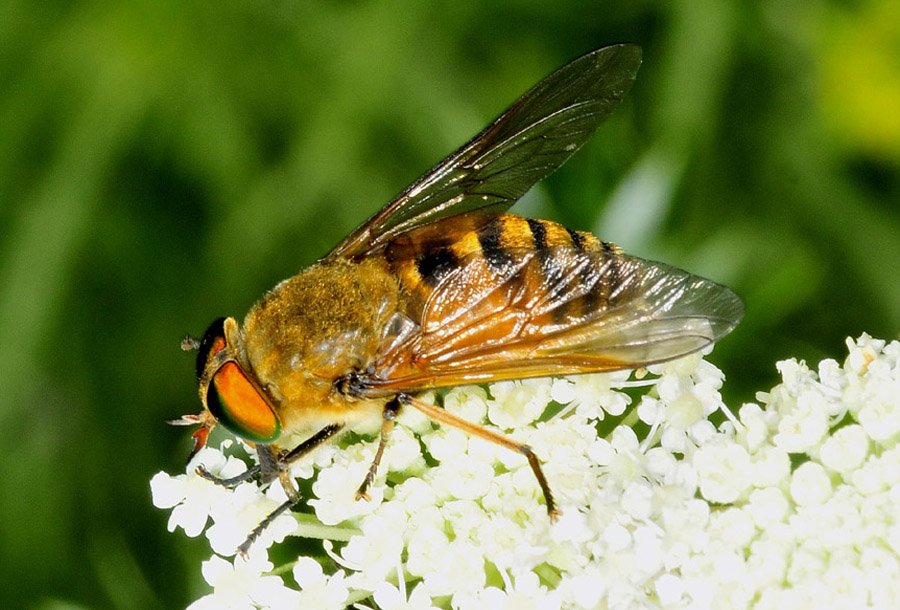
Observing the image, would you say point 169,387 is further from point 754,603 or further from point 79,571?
point 754,603

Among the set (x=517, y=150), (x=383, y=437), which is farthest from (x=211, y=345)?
(x=517, y=150)

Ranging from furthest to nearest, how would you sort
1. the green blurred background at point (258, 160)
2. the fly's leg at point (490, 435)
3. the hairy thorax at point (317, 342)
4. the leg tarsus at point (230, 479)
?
1. the green blurred background at point (258, 160)
2. the leg tarsus at point (230, 479)
3. the hairy thorax at point (317, 342)
4. the fly's leg at point (490, 435)

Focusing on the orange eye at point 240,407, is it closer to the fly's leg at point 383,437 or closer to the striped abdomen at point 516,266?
the fly's leg at point 383,437

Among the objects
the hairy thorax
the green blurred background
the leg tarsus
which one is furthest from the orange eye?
the green blurred background

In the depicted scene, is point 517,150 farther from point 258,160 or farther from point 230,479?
point 258,160

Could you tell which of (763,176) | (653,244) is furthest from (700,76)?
(653,244)

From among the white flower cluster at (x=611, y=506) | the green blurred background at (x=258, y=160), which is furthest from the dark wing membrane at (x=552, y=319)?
the green blurred background at (x=258, y=160)
